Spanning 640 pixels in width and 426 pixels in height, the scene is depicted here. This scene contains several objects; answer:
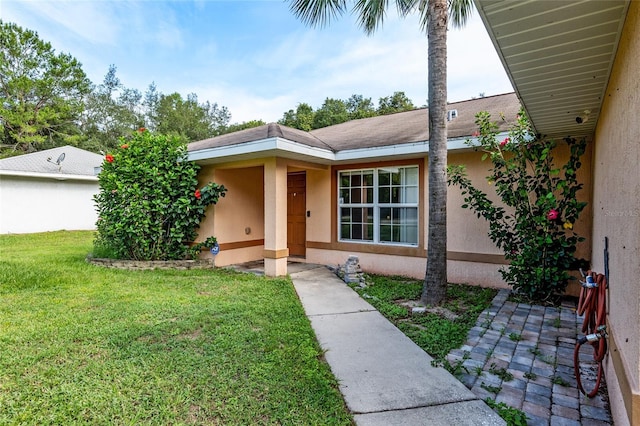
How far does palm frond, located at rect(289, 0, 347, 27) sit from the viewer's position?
244 inches

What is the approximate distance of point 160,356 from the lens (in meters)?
3.33

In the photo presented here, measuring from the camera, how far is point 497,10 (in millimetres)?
2090

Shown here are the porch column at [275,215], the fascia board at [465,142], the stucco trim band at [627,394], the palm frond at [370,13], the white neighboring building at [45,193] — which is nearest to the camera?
the stucco trim band at [627,394]

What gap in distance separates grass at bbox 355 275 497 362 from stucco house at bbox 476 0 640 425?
142 centimetres

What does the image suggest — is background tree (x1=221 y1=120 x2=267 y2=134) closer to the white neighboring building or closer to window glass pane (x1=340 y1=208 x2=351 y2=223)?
the white neighboring building

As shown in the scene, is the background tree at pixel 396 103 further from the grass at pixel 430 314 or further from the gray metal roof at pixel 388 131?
the grass at pixel 430 314

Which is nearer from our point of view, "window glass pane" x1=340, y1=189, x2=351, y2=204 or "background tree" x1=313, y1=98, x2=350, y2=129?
"window glass pane" x1=340, y1=189, x2=351, y2=204

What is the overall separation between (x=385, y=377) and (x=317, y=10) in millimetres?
6242

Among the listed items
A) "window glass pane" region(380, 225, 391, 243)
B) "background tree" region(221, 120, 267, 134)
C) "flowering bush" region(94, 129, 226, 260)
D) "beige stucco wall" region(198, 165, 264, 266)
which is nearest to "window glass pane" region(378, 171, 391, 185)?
"window glass pane" region(380, 225, 391, 243)

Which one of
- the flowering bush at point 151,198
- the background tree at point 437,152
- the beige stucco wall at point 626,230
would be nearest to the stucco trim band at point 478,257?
the background tree at point 437,152

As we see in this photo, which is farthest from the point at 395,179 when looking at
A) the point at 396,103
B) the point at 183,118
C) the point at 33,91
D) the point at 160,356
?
the point at 183,118

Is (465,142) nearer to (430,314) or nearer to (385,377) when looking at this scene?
(430,314)

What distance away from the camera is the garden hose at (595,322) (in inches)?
97.0

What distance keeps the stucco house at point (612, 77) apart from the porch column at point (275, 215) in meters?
4.56
